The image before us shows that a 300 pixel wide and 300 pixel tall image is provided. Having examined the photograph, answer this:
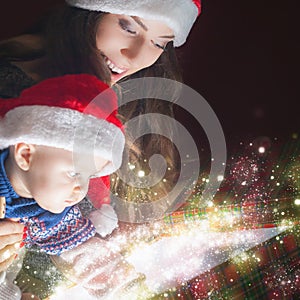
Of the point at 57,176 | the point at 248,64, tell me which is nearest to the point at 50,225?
the point at 57,176

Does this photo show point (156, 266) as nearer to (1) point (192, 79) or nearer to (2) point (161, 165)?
(2) point (161, 165)

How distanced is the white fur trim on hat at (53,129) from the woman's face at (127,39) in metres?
0.21

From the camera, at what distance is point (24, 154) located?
2.40ft

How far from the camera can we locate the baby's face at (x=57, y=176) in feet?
2.39

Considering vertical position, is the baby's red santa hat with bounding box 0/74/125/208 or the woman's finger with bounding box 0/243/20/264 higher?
the baby's red santa hat with bounding box 0/74/125/208

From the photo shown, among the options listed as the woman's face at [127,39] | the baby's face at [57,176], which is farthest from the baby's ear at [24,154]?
the woman's face at [127,39]

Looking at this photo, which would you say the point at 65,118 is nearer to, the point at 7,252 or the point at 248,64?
the point at 7,252

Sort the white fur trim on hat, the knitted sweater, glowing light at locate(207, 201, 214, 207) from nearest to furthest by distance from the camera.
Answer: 1. the white fur trim on hat
2. the knitted sweater
3. glowing light at locate(207, 201, 214, 207)

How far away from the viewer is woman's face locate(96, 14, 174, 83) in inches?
35.1

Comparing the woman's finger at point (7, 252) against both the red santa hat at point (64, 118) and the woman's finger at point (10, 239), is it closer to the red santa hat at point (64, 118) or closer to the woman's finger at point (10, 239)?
the woman's finger at point (10, 239)

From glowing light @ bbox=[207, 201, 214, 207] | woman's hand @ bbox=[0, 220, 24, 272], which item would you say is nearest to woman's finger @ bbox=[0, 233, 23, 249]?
woman's hand @ bbox=[0, 220, 24, 272]

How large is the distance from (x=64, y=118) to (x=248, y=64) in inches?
24.0

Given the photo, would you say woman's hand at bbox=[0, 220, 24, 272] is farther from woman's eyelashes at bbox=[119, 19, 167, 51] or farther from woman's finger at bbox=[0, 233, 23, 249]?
woman's eyelashes at bbox=[119, 19, 167, 51]

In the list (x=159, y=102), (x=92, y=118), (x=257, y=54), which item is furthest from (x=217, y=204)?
(x=92, y=118)
